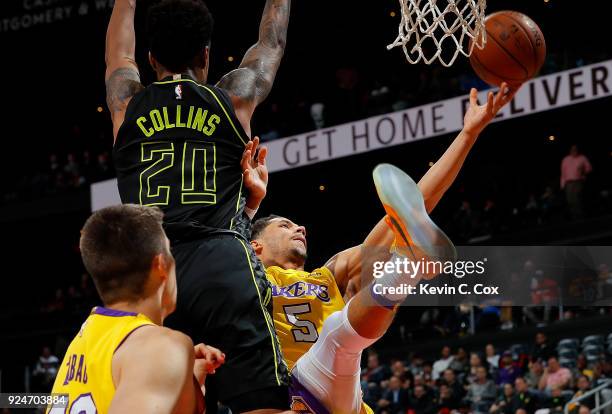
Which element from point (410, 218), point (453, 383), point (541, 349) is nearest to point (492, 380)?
point (453, 383)

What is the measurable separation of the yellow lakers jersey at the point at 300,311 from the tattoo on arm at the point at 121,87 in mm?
1513

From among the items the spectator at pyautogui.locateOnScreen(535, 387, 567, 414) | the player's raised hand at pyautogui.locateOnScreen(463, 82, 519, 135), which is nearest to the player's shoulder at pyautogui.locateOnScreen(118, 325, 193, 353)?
the player's raised hand at pyautogui.locateOnScreen(463, 82, 519, 135)

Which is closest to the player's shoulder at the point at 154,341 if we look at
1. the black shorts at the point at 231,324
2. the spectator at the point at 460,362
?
the black shorts at the point at 231,324

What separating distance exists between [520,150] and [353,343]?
432 inches

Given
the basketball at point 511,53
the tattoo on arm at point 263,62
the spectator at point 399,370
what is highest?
the basketball at point 511,53

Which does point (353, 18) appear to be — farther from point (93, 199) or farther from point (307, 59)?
point (93, 199)

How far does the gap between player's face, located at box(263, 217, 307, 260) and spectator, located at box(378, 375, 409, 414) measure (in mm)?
5645

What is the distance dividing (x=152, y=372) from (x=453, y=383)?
8384mm

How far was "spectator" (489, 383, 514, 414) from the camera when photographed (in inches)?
391

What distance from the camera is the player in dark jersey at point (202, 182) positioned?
3350 mm

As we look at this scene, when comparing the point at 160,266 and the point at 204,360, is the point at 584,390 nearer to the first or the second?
the point at 204,360

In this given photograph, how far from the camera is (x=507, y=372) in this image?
1048 centimetres

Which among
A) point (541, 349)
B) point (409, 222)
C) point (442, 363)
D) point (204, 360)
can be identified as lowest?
point (442, 363)

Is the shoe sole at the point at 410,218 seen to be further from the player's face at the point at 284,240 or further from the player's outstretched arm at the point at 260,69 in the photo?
the player's face at the point at 284,240
